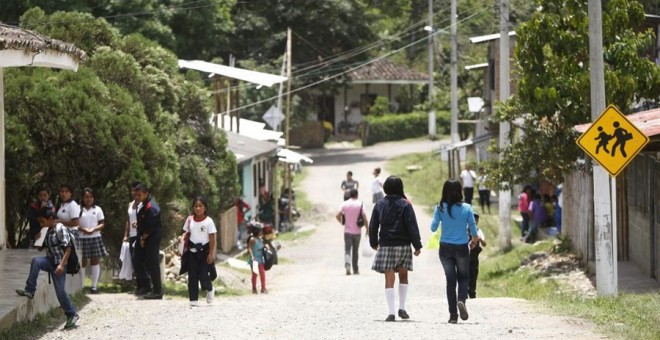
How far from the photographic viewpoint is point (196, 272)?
17797 millimetres

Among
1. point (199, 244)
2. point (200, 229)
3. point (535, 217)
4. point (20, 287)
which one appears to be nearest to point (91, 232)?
point (199, 244)

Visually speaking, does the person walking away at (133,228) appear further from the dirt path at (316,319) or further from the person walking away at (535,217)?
the person walking away at (535,217)

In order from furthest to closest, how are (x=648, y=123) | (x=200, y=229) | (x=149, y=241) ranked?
(x=149, y=241), (x=648, y=123), (x=200, y=229)

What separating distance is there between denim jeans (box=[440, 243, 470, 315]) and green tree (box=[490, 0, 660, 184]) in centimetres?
854

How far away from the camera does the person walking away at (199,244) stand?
57.2 feet

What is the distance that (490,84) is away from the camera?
1882 inches

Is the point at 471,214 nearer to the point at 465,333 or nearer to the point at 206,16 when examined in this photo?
the point at 465,333

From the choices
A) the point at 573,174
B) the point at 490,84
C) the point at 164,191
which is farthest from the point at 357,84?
the point at 164,191

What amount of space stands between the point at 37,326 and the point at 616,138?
27.1 feet

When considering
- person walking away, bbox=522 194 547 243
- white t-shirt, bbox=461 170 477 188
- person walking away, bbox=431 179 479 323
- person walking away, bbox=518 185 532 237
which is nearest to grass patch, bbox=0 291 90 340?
person walking away, bbox=431 179 479 323

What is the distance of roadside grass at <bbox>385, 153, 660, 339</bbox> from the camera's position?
13.9 meters

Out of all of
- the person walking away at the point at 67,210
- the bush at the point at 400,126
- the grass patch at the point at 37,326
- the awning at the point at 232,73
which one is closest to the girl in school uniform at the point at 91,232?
the person walking away at the point at 67,210

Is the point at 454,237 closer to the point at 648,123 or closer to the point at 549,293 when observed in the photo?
the point at 648,123

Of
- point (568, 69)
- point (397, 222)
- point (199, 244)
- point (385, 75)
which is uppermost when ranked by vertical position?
point (385, 75)
